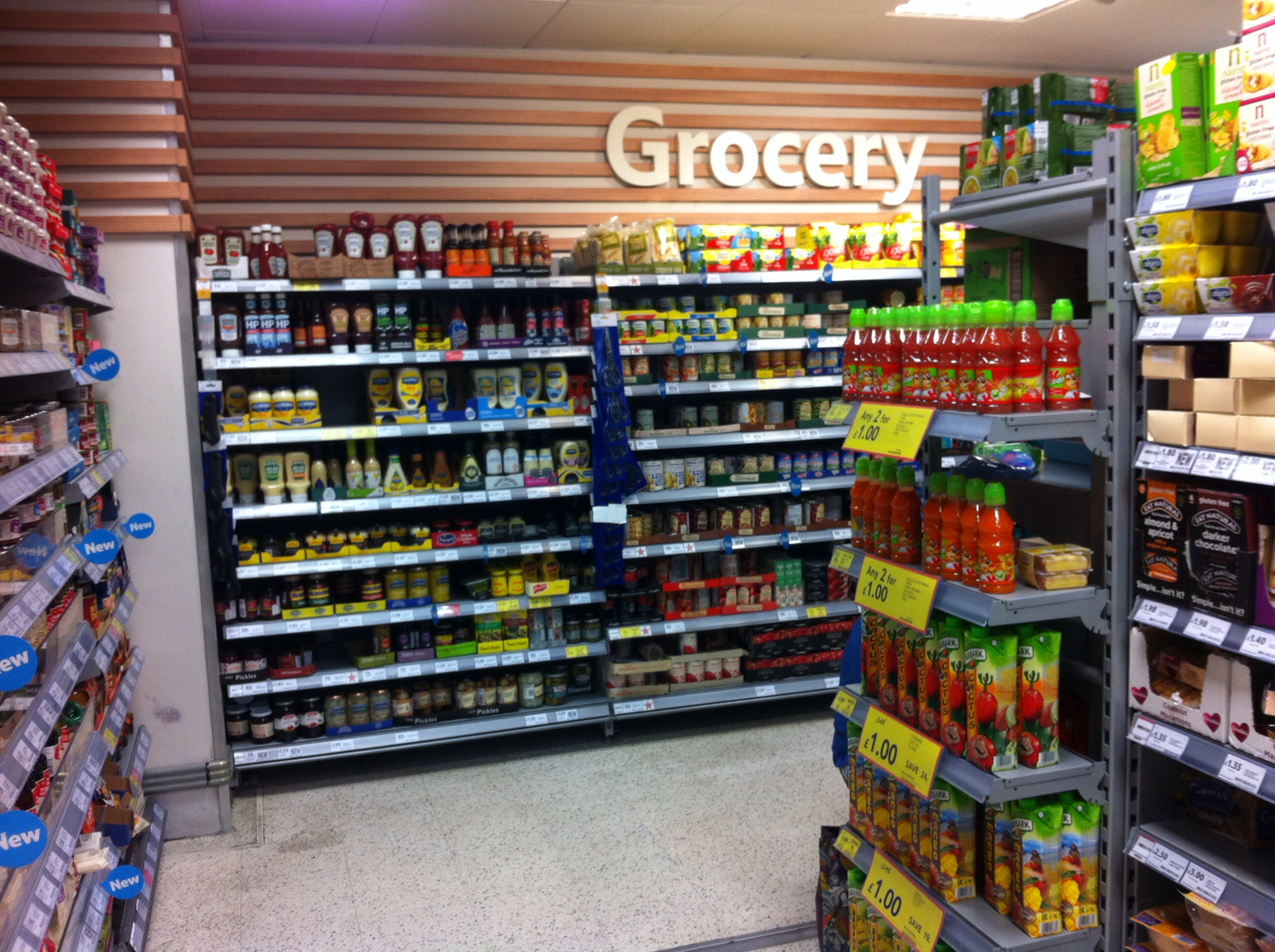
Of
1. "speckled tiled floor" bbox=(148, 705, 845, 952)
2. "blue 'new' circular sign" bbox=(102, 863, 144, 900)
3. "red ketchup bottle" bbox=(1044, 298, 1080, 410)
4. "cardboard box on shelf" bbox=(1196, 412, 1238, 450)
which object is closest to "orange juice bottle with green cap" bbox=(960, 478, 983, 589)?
"red ketchup bottle" bbox=(1044, 298, 1080, 410)

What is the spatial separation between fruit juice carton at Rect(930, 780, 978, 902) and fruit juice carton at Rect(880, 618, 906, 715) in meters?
0.27

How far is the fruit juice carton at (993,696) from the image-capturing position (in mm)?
2355

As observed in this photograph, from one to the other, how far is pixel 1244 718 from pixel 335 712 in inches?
151

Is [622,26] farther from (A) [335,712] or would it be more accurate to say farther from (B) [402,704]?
(A) [335,712]

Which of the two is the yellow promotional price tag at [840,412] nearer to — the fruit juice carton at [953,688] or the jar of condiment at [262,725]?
the fruit juice carton at [953,688]

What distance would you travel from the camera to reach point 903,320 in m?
2.60

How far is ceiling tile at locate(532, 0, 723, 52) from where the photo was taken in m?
4.94

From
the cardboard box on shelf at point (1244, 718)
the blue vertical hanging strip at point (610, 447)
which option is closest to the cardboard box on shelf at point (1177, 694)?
the cardboard box on shelf at point (1244, 718)

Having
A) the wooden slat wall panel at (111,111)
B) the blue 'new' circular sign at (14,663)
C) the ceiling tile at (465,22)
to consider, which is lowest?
the blue 'new' circular sign at (14,663)

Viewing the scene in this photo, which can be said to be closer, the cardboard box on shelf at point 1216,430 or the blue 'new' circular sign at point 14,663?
the blue 'new' circular sign at point 14,663

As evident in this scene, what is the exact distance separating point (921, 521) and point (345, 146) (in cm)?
385

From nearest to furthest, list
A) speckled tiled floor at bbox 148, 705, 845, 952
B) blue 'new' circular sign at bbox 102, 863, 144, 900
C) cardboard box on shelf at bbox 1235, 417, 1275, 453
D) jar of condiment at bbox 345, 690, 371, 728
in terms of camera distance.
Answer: cardboard box on shelf at bbox 1235, 417, 1275, 453 < blue 'new' circular sign at bbox 102, 863, 144, 900 < speckled tiled floor at bbox 148, 705, 845, 952 < jar of condiment at bbox 345, 690, 371, 728

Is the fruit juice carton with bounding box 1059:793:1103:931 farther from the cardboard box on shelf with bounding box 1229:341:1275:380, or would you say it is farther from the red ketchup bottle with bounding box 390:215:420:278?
the red ketchup bottle with bounding box 390:215:420:278

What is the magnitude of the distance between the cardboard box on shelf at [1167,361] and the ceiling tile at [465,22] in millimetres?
3441
